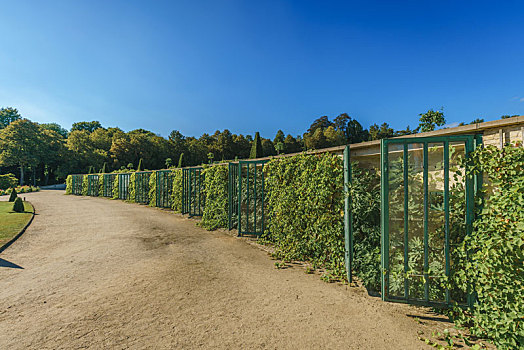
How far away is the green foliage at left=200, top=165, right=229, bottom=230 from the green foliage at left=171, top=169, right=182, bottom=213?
3.54m

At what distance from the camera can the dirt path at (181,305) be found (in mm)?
2715

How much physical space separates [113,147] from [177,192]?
41.5 m

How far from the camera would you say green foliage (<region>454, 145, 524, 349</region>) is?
2342mm

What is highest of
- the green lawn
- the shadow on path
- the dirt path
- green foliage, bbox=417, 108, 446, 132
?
green foliage, bbox=417, 108, 446, 132

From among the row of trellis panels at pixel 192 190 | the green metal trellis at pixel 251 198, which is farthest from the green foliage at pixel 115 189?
the green metal trellis at pixel 251 198

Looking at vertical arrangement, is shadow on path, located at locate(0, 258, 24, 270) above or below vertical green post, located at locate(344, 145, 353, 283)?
below

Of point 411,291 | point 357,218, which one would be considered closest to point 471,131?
point 357,218

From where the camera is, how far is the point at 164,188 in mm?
13953

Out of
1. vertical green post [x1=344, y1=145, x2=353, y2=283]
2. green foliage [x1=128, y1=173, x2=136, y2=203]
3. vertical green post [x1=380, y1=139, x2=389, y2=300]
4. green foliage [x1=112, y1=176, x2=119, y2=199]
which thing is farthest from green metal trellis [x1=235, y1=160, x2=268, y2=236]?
green foliage [x1=112, y1=176, x2=119, y2=199]

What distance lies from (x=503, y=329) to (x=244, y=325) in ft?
8.27

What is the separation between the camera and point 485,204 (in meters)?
2.75

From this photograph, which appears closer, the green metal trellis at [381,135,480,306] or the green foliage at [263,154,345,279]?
the green metal trellis at [381,135,480,306]

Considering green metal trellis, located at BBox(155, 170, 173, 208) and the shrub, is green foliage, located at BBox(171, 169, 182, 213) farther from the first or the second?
the shrub

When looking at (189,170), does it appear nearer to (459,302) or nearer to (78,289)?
(78,289)
